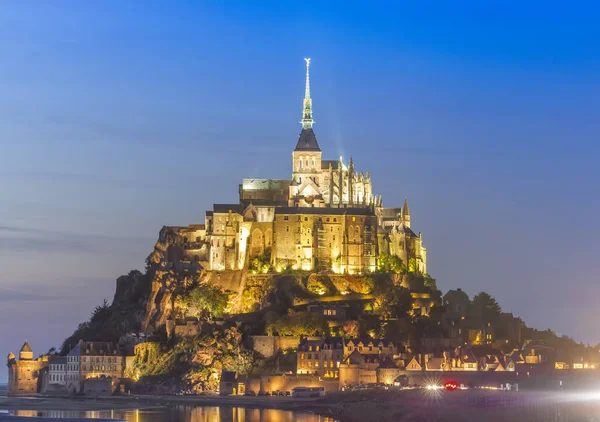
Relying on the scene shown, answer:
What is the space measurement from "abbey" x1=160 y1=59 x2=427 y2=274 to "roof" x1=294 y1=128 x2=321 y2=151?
43.2 inches

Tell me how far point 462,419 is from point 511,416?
3.99m

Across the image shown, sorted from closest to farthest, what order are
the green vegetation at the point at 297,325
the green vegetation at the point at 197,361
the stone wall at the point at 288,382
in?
1. the stone wall at the point at 288,382
2. the green vegetation at the point at 197,361
3. the green vegetation at the point at 297,325

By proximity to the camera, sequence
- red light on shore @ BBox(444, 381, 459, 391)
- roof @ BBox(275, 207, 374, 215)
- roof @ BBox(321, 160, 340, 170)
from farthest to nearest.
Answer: roof @ BBox(321, 160, 340, 170) < roof @ BBox(275, 207, 374, 215) < red light on shore @ BBox(444, 381, 459, 391)

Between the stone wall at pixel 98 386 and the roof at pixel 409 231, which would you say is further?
the roof at pixel 409 231

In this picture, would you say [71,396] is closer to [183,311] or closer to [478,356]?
[183,311]

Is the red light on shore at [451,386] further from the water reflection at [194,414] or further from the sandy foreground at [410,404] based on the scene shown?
the water reflection at [194,414]

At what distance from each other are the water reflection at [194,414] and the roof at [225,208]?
40.0 metres

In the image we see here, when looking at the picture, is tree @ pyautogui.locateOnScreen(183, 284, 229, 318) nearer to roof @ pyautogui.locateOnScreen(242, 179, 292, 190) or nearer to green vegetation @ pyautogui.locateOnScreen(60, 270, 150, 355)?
green vegetation @ pyautogui.locateOnScreen(60, 270, 150, 355)

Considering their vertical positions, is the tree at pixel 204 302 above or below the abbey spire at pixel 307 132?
below

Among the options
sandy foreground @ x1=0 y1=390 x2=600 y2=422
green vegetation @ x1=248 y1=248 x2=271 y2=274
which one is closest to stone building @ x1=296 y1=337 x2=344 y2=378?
sandy foreground @ x1=0 y1=390 x2=600 y2=422

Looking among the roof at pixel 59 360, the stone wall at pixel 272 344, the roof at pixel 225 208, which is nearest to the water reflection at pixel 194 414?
the stone wall at pixel 272 344

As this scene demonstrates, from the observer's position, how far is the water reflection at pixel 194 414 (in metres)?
102

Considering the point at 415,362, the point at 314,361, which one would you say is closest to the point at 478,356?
the point at 415,362

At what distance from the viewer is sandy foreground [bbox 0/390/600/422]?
92438mm
